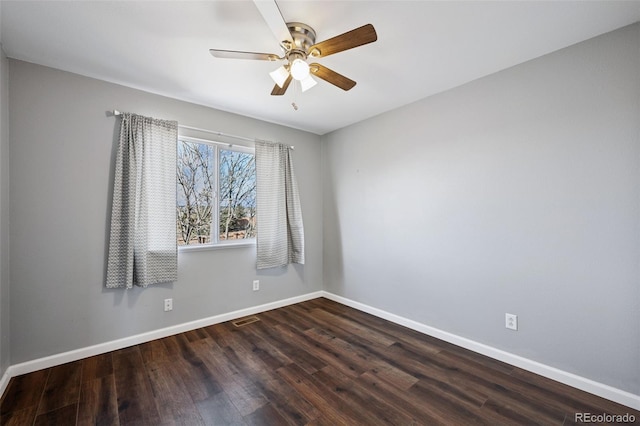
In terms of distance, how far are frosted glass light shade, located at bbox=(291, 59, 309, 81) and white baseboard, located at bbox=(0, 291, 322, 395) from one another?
2698 millimetres

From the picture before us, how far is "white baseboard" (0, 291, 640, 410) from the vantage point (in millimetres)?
1851

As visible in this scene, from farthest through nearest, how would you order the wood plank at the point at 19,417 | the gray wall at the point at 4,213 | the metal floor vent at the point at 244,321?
the metal floor vent at the point at 244,321 → the gray wall at the point at 4,213 → the wood plank at the point at 19,417

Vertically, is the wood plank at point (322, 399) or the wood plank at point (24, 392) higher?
the wood plank at point (24, 392)

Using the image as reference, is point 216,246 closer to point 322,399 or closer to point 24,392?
point 24,392

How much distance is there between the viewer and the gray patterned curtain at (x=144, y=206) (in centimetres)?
246

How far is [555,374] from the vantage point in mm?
2031

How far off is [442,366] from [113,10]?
341 centimetres

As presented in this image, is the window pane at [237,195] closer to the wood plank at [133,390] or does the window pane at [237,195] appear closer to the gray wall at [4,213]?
the wood plank at [133,390]

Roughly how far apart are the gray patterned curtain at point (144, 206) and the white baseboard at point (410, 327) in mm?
552

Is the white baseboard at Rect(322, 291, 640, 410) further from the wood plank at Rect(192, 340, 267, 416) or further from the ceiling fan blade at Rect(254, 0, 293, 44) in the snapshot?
the ceiling fan blade at Rect(254, 0, 293, 44)

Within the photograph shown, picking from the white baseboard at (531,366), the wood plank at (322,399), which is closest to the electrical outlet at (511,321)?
the white baseboard at (531,366)

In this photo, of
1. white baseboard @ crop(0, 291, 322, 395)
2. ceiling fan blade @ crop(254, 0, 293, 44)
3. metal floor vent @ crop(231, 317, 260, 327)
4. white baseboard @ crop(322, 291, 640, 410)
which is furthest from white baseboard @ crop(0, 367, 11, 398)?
white baseboard @ crop(322, 291, 640, 410)

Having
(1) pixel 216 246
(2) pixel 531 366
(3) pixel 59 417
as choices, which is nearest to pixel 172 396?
(3) pixel 59 417

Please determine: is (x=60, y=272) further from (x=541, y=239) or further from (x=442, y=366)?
(x=541, y=239)
